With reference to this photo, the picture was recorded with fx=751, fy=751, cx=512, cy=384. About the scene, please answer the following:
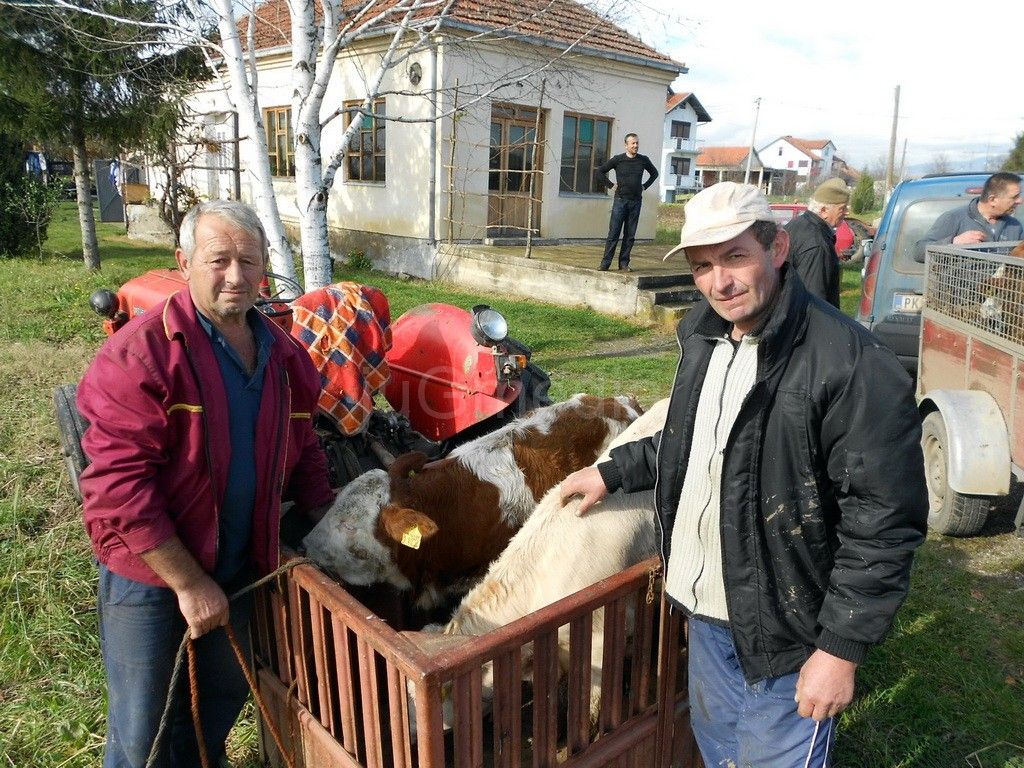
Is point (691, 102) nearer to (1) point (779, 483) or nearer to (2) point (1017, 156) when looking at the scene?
(2) point (1017, 156)

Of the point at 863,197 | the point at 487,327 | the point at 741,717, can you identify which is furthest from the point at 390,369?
the point at 863,197

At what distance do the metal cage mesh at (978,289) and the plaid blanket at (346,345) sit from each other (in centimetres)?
334

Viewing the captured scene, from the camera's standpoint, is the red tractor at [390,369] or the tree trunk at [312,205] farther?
the tree trunk at [312,205]

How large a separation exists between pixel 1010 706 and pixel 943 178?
5.62 m

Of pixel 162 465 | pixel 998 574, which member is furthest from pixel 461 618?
pixel 998 574

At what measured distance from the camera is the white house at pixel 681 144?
53237 millimetres

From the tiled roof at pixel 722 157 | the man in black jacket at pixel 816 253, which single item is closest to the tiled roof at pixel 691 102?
the tiled roof at pixel 722 157

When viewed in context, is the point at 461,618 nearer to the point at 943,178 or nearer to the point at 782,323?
the point at 782,323

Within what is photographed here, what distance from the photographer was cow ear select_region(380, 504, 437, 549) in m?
2.57

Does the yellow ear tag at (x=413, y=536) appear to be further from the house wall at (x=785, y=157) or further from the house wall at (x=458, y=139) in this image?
the house wall at (x=785, y=157)

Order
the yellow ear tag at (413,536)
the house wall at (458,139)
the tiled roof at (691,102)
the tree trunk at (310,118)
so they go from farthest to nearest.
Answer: the tiled roof at (691,102) → the house wall at (458,139) → the tree trunk at (310,118) → the yellow ear tag at (413,536)

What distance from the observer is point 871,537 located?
1.63 meters

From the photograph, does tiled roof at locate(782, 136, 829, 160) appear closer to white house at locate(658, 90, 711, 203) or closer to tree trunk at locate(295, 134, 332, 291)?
white house at locate(658, 90, 711, 203)

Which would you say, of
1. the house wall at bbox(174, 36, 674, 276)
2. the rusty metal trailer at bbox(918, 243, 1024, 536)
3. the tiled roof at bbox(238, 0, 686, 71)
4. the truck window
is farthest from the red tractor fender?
the house wall at bbox(174, 36, 674, 276)
